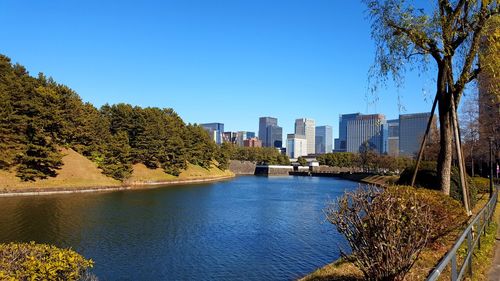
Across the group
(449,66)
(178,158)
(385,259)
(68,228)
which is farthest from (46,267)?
(178,158)

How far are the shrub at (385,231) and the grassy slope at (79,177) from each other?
1825 inches

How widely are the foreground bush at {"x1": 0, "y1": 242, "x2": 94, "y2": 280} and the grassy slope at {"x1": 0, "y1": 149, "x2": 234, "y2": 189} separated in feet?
142

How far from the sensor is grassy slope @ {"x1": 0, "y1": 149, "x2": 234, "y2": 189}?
46.8 m

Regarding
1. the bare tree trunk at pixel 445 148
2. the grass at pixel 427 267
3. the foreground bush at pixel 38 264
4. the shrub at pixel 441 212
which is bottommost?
the grass at pixel 427 267

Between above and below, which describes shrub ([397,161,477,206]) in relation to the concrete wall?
above

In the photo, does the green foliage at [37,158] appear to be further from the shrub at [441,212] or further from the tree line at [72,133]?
the shrub at [441,212]

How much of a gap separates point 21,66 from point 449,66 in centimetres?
7581

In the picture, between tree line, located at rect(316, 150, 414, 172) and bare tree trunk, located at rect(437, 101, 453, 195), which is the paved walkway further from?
tree line, located at rect(316, 150, 414, 172)

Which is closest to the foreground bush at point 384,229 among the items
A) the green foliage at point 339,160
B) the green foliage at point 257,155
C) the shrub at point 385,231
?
the shrub at point 385,231

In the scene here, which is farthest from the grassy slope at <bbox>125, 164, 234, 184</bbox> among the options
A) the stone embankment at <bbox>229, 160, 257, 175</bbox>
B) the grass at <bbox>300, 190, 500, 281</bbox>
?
the grass at <bbox>300, 190, 500, 281</bbox>

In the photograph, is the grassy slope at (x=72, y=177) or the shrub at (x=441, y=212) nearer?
the shrub at (x=441, y=212)

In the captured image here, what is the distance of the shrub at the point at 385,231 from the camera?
722cm

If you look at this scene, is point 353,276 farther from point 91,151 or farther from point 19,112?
point 91,151

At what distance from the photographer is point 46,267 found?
660 cm
